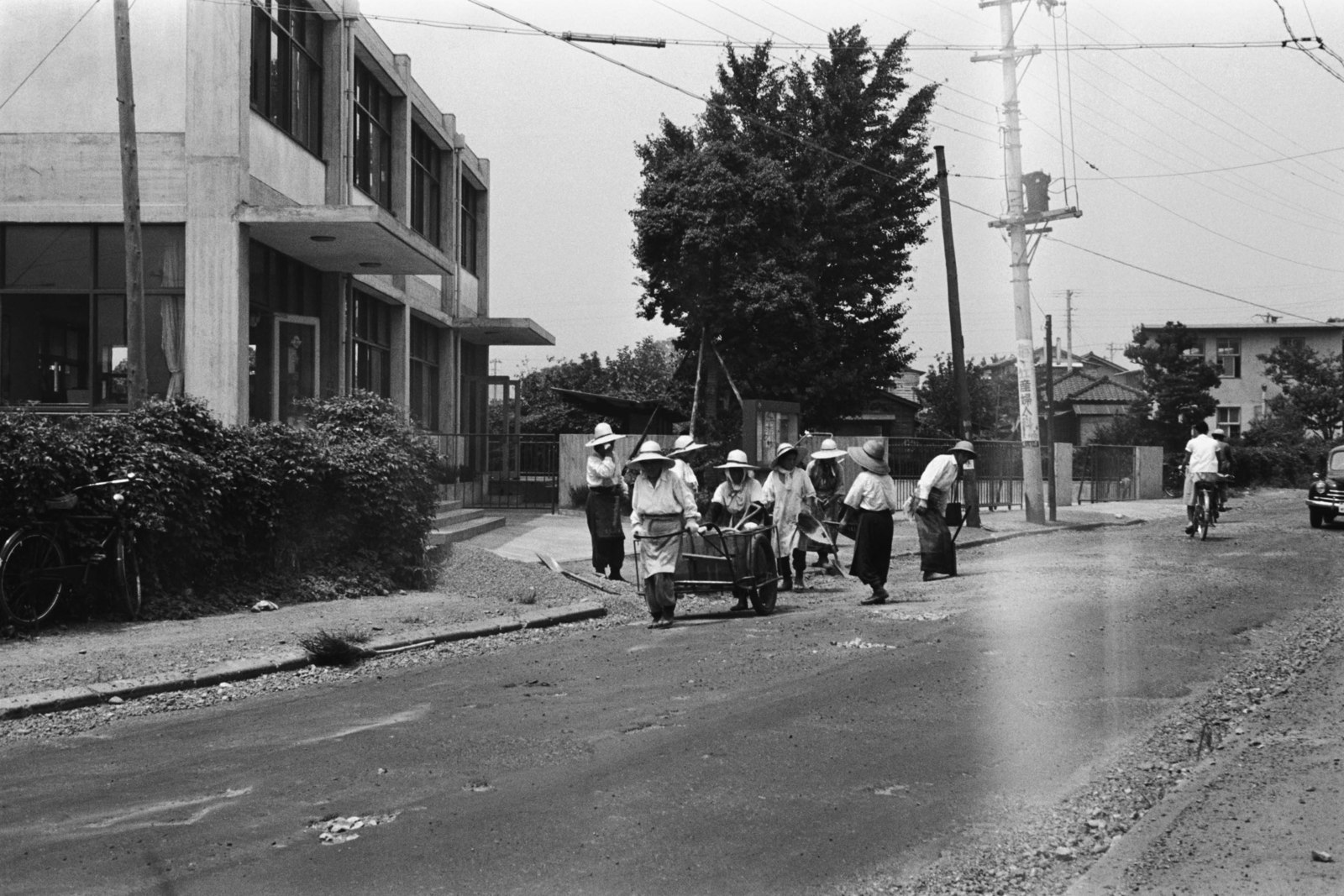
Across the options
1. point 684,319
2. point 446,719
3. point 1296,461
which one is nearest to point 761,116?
point 684,319

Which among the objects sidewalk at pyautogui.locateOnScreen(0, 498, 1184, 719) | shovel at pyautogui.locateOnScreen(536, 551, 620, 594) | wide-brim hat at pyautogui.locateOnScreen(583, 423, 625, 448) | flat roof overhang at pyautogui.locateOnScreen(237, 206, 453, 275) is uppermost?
flat roof overhang at pyautogui.locateOnScreen(237, 206, 453, 275)

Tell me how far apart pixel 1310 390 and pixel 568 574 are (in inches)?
1824

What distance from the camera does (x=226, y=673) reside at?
905 centimetres

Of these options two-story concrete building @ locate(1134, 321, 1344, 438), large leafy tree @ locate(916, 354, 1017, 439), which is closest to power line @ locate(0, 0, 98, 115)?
large leafy tree @ locate(916, 354, 1017, 439)

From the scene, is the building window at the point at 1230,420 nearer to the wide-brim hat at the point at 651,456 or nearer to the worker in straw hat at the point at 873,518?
the worker in straw hat at the point at 873,518

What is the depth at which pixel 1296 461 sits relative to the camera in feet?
160

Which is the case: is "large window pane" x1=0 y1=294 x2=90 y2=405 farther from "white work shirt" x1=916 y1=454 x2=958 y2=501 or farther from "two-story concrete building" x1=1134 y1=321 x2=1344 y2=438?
"two-story concrete building" x1=1134 y1=321 x2=1344 y2=438

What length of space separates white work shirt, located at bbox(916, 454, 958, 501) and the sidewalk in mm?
3314

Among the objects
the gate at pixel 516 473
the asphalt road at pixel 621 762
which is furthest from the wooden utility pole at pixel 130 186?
the gate at pixel 516 473

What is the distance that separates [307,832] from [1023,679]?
481 cm

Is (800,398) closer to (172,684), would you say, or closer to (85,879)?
(172,684)

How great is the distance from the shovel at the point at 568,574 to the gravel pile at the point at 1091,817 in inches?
278

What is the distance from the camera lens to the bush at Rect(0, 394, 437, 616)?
34.9ft

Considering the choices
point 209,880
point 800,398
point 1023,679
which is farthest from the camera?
point 800,398
